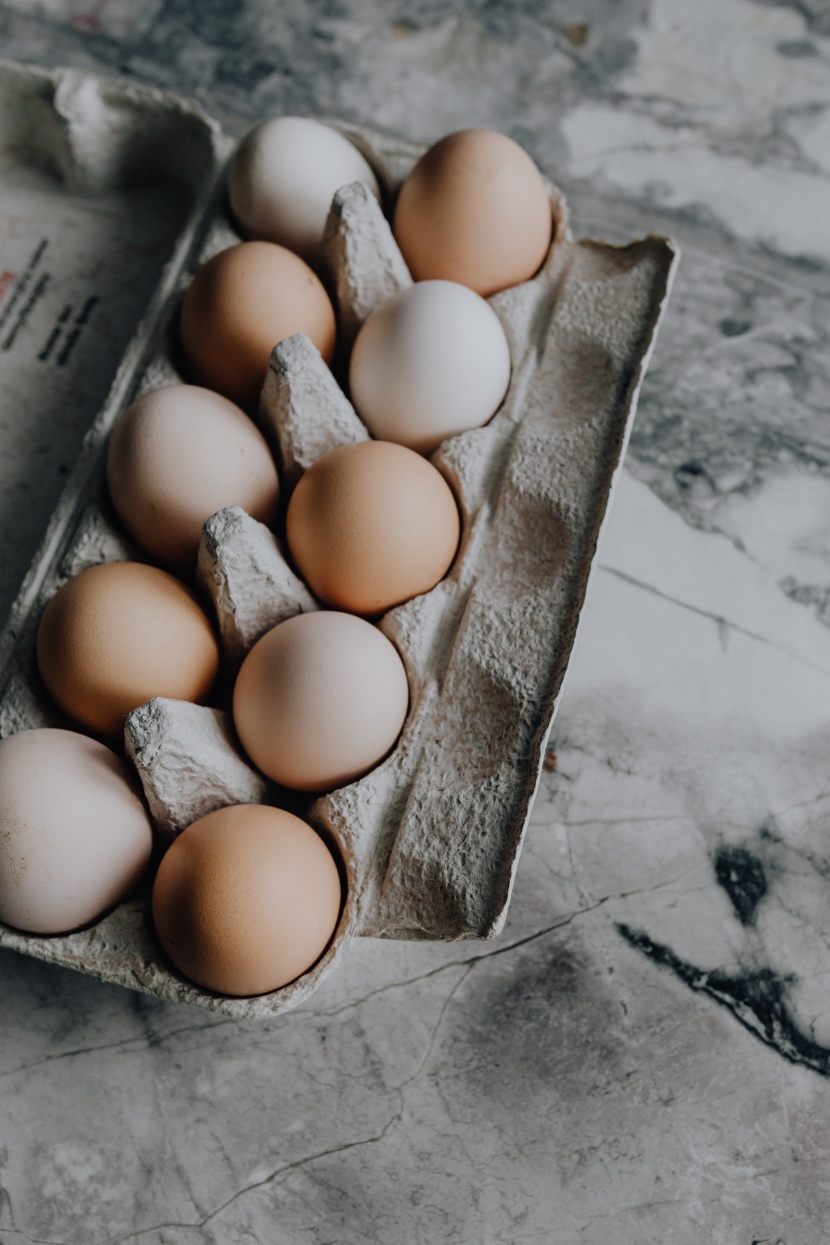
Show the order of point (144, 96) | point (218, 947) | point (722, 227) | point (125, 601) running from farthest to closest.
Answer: point (722, 227) < point (144, 96) < point (125, 601) < point (218, 947)

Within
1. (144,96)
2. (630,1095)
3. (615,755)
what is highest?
(144,96)

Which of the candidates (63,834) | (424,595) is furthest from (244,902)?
(424,595)

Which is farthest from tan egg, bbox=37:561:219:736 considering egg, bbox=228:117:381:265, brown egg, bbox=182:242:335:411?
egg, bbox=228:117:381:265

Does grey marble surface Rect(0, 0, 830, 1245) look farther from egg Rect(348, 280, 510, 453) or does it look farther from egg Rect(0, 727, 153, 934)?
egg Rect(348, 280, 510, 453)

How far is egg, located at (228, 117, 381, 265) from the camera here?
1.06 m

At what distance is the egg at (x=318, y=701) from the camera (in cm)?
81

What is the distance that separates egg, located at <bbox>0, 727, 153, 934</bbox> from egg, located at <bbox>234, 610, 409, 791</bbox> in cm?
11

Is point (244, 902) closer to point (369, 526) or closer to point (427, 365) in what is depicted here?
point (369, 526)

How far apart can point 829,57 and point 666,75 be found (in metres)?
0.22

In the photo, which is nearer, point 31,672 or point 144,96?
point 31,672

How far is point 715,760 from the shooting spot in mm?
1021

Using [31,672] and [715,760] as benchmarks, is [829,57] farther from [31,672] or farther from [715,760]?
[31,672]

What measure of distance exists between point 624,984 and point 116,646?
51 centimetres

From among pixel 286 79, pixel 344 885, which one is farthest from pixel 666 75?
pixel 344 885
